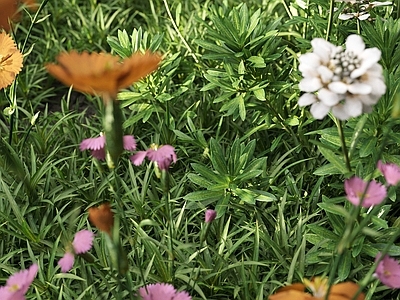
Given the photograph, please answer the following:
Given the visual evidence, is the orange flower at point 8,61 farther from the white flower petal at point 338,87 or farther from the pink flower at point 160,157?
the white flower petal at point 338,87

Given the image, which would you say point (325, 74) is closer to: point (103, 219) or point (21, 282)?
point (103, 219)

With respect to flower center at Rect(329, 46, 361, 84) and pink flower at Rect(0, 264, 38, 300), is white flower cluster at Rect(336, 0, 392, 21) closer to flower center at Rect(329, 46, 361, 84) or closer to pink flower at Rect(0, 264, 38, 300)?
flower center at Rect(329, 46, 361, 84)

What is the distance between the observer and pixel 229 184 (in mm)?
1320

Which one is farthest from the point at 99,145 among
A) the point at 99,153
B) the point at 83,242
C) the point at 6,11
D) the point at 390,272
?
the point at 6,11

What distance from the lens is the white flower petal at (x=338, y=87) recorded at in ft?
2.58

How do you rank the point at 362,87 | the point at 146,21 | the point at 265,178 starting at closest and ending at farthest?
the point at 362,87, the point at 265,178, the point at 146,21

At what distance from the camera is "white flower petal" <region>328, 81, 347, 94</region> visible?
2.58 ft

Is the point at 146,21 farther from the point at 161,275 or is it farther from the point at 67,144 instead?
the point at 161,275

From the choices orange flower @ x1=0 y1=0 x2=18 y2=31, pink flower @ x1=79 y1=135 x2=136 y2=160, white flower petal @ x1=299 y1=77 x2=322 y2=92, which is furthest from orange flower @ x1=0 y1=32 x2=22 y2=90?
white flower petal @ x1=299 y1=77 x2=322 y2=92

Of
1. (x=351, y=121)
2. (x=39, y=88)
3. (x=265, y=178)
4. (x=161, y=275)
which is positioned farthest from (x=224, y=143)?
(x=39, y=88)

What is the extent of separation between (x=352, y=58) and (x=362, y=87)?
5 cm

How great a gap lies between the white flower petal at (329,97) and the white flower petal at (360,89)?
0.07ft

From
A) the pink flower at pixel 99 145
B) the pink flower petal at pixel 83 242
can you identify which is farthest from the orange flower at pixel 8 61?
the pink flower petal at pixel 83 242

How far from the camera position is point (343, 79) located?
81 centimetres
